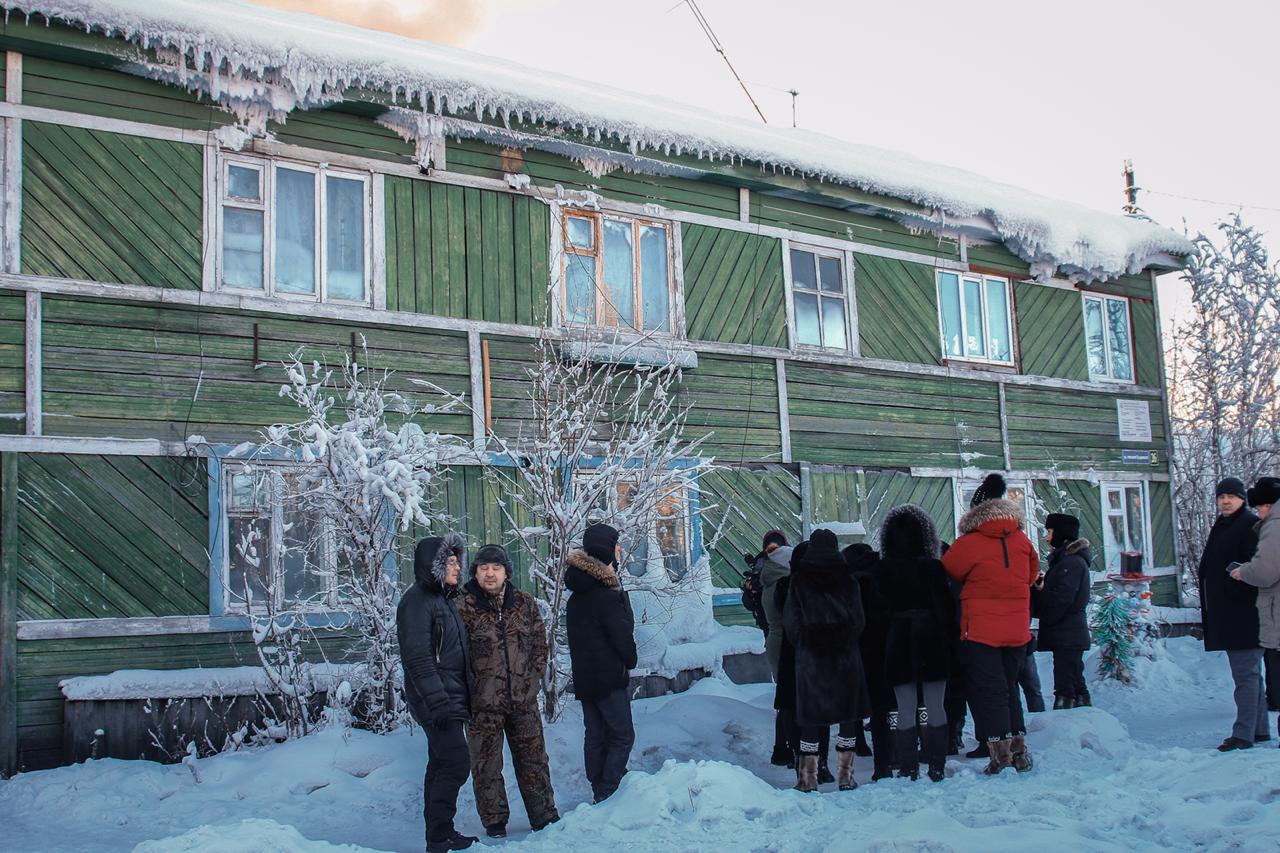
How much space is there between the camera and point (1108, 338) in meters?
15.4

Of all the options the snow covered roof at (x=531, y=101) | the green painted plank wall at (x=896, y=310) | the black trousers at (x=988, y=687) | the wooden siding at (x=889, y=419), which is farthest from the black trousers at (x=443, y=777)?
the green painted plank wall at (x=896, y=310)

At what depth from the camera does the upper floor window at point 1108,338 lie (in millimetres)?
15219

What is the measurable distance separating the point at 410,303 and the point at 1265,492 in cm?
670

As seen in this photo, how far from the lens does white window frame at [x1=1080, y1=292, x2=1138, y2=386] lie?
15.1 metres

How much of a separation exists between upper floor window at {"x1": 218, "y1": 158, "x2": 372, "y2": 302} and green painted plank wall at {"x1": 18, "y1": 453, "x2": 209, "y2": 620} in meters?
1.71

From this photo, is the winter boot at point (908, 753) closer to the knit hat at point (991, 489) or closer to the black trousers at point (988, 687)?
the black trousers at point (988, 687)

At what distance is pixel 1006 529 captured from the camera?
680 centimetres

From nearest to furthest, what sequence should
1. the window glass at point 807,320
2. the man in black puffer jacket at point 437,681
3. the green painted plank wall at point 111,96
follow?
1. the man in black puffer jacket at point 437,681
2. the green painted plank wall at point 111,96
3. the window glass at point 807,320

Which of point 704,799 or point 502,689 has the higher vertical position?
point 502,689

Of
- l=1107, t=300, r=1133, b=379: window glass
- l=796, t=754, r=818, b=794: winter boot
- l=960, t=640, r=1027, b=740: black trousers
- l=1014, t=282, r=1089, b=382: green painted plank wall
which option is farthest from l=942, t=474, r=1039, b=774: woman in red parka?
l=1107, t=300, r=1133, b=379: window glass

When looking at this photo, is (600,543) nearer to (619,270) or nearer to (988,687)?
(988,687)

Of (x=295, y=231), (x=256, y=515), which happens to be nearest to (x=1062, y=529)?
(x=256, y=515)

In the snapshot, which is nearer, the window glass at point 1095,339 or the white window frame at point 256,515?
the white window frame at point 256,515

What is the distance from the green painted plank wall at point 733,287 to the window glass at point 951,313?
249 centimetres
